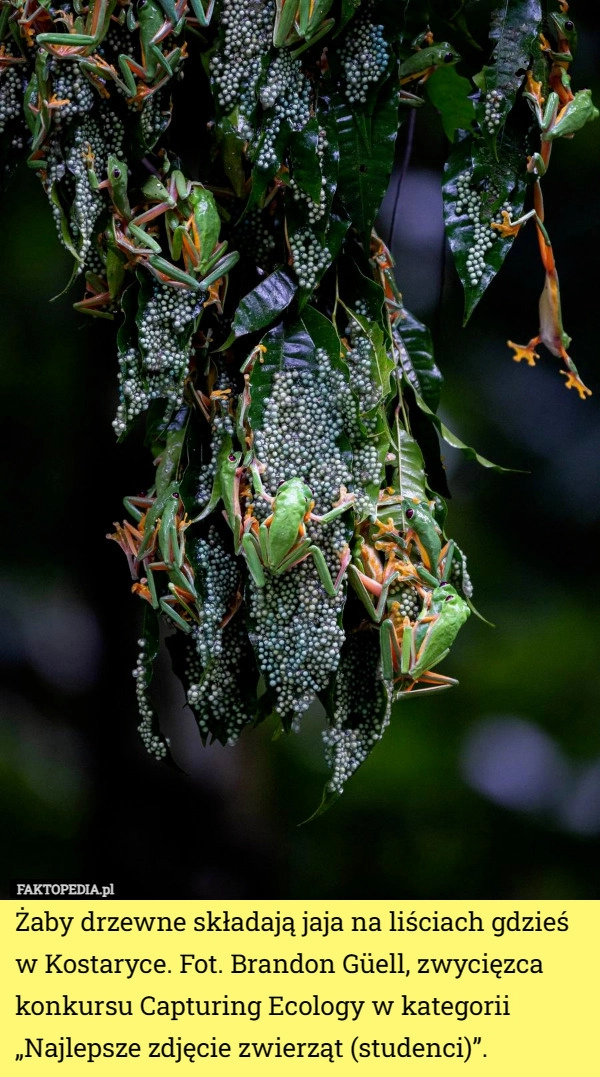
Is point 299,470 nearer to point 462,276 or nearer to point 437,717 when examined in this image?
point 462,276

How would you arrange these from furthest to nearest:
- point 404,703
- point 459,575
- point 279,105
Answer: point 404,703 → point 459,575 → point 279,105

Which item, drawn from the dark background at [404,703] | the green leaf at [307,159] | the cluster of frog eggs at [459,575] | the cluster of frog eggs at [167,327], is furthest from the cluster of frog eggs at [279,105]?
the dark background at [404,703]

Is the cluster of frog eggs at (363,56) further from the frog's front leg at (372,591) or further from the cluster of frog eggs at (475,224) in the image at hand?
the frog's front leg at (372,591)

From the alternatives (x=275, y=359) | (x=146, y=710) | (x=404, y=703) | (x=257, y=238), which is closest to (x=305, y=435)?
(x=275, y=359)

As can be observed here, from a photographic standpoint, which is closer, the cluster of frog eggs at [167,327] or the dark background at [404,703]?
the cluster of frog eggs at [167,327]

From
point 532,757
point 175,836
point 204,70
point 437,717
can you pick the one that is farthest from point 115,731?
point 204,70

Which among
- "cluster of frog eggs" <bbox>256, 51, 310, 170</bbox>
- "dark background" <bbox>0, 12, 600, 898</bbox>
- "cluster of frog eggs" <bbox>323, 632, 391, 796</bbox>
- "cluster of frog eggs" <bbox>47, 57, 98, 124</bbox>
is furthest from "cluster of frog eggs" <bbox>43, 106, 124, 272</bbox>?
"dark background" <bbox>0, 12, 600, 898</bbox>

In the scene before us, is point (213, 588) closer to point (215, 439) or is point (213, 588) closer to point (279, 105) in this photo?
point (215, 439)
